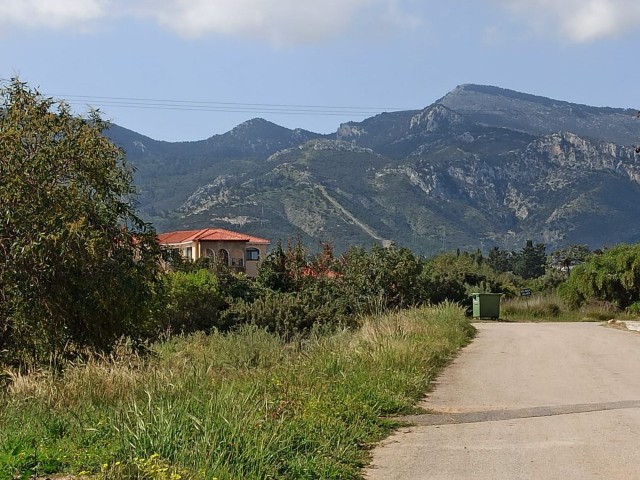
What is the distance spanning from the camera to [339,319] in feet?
89.0

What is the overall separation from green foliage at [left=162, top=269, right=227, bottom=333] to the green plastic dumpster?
13052 mm

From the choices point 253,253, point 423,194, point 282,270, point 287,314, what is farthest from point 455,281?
point 423,194

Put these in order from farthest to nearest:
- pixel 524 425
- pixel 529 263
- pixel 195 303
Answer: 1. pixel 529 263
2. pixel 195 303
3. pixel 524 425

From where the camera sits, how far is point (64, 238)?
13.0 metres

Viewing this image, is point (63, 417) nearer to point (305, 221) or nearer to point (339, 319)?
point (339, 319)

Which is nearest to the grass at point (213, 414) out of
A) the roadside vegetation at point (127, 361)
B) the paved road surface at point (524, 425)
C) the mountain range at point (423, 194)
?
the roadside vegetation at point (127, 361)

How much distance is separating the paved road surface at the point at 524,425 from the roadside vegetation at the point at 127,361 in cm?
47

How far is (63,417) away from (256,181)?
142 m

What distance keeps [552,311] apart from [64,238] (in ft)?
110

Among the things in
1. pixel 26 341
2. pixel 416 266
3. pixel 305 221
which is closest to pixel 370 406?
pixel 26 341

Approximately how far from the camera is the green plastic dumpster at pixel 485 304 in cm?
3875

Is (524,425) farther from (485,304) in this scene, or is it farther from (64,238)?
(485,304)

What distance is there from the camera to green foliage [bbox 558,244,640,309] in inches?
1649

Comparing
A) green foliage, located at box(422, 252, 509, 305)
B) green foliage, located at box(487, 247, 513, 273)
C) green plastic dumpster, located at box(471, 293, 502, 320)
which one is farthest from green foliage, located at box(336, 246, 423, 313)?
green foliage, located at box(487, 247, 513, 273)
